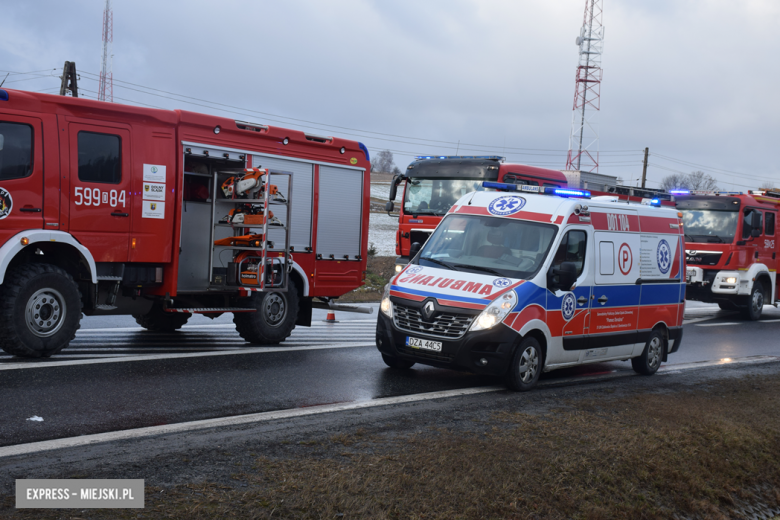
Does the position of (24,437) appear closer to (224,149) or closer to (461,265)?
(461,265)

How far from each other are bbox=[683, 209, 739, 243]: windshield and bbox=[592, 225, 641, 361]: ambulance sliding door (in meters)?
10.9

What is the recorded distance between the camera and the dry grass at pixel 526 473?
458 cm

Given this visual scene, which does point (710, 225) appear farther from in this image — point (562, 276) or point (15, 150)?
point (15, 150)

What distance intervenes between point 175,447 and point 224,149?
20.1 feet

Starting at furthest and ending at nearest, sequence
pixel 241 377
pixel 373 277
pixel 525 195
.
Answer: pixel 373 277, pixel 525 195, pixel 241 377

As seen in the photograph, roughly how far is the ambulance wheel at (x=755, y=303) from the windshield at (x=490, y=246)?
1339 cm

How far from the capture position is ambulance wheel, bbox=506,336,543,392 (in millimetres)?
8766

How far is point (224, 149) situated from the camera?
11.0 metres

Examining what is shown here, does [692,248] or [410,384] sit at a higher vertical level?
[692,248]

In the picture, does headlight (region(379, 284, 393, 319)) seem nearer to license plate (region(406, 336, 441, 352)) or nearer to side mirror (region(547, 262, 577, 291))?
license plate (region(406, 336, 441, 352))

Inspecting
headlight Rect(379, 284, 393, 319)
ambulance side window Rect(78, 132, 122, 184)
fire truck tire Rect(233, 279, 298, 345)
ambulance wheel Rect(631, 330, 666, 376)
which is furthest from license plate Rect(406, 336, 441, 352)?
ambulance side window Rect(78, 132, 122, 184)

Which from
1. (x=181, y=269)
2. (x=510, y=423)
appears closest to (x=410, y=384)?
(x=510, y=423)

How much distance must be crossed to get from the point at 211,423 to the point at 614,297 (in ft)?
18.7

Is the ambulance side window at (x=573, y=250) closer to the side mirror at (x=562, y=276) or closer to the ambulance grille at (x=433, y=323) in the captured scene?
the side mirror at (x=562, y=276)
